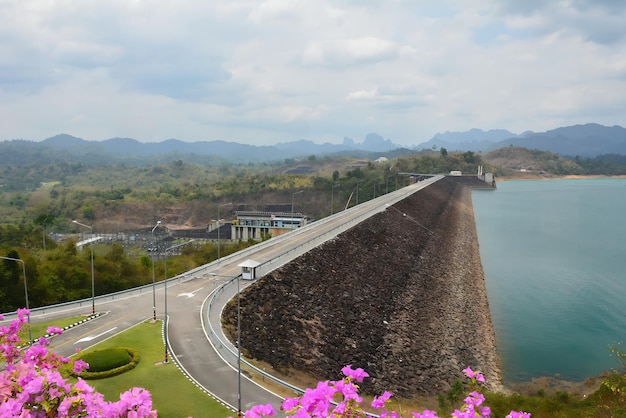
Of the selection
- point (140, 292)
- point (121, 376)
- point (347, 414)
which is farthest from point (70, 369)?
point (140, 292)

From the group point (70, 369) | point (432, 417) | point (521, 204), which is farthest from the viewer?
point (521, 204)

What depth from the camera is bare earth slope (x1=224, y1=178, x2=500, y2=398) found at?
26.0 m

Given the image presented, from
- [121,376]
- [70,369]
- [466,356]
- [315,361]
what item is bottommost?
[466,356]

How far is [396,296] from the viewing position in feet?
131

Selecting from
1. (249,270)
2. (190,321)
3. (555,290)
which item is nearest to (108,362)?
(190,321)

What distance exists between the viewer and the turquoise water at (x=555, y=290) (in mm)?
33812

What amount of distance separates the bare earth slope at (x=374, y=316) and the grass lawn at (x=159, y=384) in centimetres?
458

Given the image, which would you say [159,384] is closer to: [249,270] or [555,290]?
[249,270]

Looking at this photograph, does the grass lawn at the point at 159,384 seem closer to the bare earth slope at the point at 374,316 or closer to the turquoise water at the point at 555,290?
the bare earth slope at the point at 374,316

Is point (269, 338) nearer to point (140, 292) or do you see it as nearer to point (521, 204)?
point (140, 292)

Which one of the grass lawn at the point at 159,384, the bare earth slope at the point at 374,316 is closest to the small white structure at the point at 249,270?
the bare earth slope at the point at 374,316

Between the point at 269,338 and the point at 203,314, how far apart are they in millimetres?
4194

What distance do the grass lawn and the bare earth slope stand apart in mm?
4580

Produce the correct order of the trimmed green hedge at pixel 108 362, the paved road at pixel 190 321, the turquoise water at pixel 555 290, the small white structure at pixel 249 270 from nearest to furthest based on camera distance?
1. the paved road at pixel 190 321
2. the trimmed green hedge at pixel 108 362
3. the small white structure at pixel 249 270
4. the turquoise water at pixel 555 290
